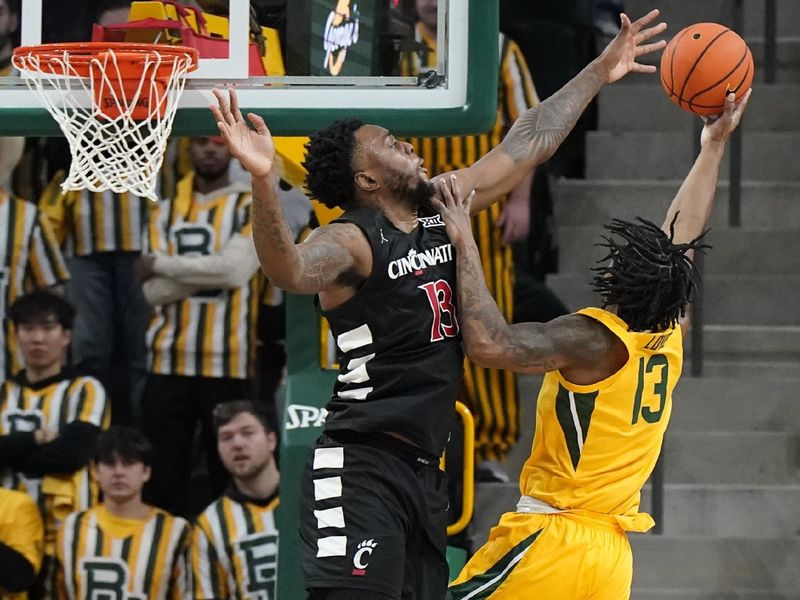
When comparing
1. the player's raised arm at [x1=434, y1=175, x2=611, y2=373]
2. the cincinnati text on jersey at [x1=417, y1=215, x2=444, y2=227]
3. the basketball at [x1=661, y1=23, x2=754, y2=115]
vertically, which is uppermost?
the basketball at [x1=661, y1=23, x2=754, y2=115]

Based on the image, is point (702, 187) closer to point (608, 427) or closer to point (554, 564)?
point (608, 427)

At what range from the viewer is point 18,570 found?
6531mm

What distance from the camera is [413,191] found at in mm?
4238

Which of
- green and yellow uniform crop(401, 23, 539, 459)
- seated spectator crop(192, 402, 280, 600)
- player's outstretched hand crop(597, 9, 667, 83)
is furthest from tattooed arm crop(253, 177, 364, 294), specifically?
seated spectator crop(192, 402, 280, 600)

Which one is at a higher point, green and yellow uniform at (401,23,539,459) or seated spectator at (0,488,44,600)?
green and yellow uniform at (401,23,539,459)

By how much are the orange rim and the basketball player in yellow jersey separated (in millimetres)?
932

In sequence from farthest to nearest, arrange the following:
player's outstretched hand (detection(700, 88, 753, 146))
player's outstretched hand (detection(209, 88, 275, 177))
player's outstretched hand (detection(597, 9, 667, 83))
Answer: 1. player's outstretched hand (detection(597, 9, 667, 83))
2. player's outstretched hand (detection(700, 88, 753, 146))
3. player's outstretched hand (detection(209, 88, 275, 177))

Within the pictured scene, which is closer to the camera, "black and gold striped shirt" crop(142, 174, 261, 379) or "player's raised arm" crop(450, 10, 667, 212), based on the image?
"player's raised arm" crop(450, 10, 667, 212)

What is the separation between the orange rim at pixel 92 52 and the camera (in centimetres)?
448

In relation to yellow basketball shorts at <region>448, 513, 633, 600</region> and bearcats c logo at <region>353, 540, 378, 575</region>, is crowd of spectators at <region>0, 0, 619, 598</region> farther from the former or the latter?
bearcats c logo at <region>353, 540, 378, 575</region>

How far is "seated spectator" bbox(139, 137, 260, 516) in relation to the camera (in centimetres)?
671

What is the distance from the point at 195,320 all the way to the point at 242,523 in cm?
89

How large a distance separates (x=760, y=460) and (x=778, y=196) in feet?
4.42

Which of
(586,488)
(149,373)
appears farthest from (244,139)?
(149,373)
